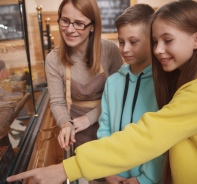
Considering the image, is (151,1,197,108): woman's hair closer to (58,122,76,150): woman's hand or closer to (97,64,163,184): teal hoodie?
(97,64,163,184): teal hoodie

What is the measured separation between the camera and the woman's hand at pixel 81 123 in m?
1.22

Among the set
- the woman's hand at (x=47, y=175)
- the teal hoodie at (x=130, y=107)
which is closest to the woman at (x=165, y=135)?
the woman's hand at (x=47, y=175)

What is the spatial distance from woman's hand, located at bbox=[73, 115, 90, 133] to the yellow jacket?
55cm

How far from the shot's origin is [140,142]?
646 mm

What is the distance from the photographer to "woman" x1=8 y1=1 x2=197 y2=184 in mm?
640

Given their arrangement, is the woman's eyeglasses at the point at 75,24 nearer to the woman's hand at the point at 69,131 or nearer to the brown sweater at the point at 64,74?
the brown sweater at the point at 64,74

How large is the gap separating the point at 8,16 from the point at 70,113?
87 centimetres

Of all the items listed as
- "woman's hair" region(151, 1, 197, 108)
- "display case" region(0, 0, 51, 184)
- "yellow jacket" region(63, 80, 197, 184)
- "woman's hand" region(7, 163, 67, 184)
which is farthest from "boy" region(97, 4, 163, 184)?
"display case" region(0, 0, 51, 184)

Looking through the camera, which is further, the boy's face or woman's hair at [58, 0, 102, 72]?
woman's hair at [58, 0, 102, 72]

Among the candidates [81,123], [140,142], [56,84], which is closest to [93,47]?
[56,84]

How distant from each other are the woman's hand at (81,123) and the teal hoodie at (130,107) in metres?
0.15

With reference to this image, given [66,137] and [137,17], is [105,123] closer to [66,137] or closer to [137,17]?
[66,137]

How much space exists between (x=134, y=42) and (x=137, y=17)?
0.11 meters

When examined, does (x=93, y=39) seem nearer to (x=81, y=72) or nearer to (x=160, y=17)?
(x=81, y=72)
